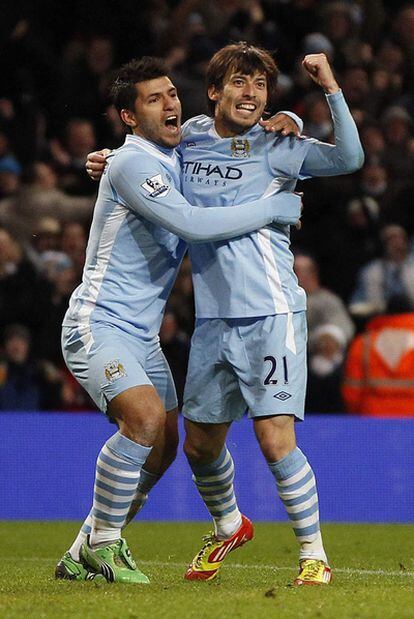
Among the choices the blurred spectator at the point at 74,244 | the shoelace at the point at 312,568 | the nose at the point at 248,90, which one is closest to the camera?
the shoelace at the point at 312,568

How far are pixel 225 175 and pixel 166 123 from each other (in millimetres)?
326

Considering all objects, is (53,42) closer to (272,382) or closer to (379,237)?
(379,237)

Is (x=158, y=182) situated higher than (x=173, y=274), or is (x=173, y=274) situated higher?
(x=158, y=182)

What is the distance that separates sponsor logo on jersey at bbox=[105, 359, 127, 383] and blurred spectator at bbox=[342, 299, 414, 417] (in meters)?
4.71

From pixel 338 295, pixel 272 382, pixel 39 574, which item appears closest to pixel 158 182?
pixel 272 382

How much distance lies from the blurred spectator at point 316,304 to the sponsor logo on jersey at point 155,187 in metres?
5.24

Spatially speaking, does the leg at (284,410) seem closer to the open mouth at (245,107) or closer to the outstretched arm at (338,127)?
the outstretched arm at (338,127)

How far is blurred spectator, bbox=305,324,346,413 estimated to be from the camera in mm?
9695

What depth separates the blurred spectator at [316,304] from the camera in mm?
Answer: 10312

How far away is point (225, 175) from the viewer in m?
5.32

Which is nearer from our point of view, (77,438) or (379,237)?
(77,438)

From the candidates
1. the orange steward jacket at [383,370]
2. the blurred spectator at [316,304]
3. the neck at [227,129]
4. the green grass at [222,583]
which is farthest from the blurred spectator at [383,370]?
the neck at [227,129]

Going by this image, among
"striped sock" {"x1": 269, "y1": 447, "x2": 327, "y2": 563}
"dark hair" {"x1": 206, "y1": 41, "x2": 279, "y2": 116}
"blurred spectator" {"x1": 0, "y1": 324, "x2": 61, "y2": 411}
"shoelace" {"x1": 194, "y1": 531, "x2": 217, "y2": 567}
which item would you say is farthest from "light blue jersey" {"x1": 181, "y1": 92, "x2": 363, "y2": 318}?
"blurred spectator" {"x1": 0, "y1": 324, "x2": 61, "y2": 411}

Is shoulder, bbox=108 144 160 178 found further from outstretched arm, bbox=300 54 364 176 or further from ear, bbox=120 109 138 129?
outstretched arm, bbox=300 54 364 176
